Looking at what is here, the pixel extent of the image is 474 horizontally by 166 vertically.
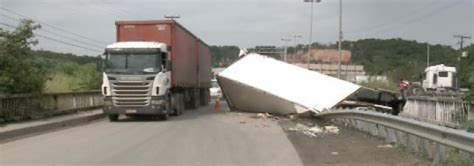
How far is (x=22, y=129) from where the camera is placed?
60.8ft

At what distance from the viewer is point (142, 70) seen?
2488cm

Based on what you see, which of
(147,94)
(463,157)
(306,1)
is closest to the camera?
(463,157)

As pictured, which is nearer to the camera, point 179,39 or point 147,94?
point 147,94

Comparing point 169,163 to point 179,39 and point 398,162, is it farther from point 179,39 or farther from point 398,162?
point 179,39

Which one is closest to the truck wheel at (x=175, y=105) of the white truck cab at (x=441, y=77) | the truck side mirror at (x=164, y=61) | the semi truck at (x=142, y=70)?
the semi truck at (x=142, y=70)

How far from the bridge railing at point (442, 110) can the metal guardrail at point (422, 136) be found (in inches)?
149

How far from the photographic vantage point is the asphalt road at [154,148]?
12.2 m

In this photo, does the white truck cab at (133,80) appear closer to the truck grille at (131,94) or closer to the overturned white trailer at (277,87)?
the truck grille at (131,94)

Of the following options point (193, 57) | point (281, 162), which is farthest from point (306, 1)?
point (281, 162)

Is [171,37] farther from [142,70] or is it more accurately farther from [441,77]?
[441,77]

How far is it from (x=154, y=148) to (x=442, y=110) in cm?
1174

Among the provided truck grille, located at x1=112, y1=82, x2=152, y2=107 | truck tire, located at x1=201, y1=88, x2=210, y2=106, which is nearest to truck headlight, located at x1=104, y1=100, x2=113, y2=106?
truck grille, located at x1=112, y1=82, x2=152, y2=107

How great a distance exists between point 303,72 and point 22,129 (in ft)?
47.8

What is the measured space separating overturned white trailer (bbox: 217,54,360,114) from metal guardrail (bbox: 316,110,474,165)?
9008 mm
